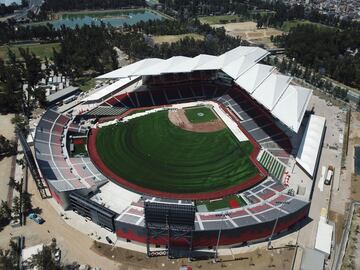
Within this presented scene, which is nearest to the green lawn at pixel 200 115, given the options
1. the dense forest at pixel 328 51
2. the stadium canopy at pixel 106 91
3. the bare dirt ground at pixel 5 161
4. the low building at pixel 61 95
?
the stadium canopy at pixel 106 91

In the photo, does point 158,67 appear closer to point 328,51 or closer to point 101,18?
point 328,51

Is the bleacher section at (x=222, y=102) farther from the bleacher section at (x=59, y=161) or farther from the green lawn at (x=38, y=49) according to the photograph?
the green lawn at (x=38, y=49)

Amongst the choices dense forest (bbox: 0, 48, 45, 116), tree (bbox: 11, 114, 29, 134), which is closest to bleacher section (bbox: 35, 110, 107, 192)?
tree (bbox: 11, 114, 29, 134)

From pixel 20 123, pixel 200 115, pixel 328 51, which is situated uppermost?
pixel 328 51

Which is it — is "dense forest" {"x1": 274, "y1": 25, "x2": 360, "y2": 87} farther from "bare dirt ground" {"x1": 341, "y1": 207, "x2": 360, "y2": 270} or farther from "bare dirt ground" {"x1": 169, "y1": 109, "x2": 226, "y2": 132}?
"bare dirt ground" {"x1": 341, "y1": 207, "x2": 360, "y2": 270}

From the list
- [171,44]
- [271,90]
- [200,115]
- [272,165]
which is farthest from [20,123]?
[171,44]

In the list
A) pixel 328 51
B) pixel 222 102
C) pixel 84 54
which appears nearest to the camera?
pixel 222 102
